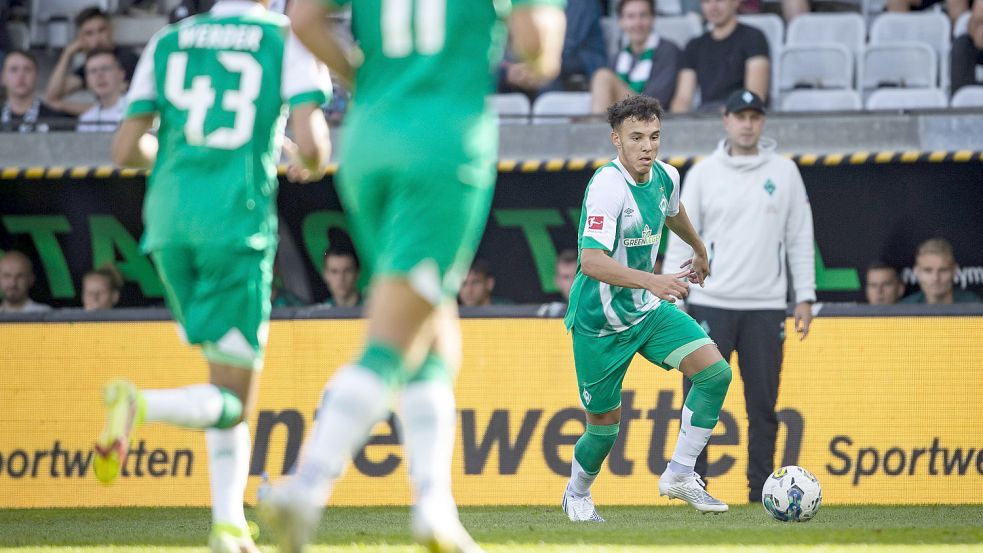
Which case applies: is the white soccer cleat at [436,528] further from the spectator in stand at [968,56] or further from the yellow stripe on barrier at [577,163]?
the spectator in stand at [968,56]

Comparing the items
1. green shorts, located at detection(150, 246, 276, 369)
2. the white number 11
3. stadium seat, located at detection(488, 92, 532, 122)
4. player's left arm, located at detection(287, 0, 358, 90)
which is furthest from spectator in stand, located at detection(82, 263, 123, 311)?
the white number 11

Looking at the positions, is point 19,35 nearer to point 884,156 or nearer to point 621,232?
point 884,156

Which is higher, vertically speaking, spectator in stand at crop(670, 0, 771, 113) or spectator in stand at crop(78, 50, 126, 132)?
spectator in stand at crop(670, 0, 771, 113)

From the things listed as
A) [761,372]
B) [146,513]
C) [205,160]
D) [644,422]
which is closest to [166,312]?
[146,513]

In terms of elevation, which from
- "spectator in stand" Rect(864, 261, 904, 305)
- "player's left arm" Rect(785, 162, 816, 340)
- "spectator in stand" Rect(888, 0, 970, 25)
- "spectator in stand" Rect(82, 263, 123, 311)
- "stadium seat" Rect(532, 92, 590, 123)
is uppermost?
"spectator in stand" Rect(888, 0, 970, 25)

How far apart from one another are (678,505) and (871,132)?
3.11 metres

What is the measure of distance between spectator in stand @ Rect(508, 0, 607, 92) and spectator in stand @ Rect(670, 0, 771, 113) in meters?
1.08

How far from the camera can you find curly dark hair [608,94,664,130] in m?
7.24

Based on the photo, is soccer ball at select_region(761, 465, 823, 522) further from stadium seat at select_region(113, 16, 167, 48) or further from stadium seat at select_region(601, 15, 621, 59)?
stadium seat at select_region(113, 16, 167, 48)

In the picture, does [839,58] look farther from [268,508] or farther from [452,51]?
[268,508]

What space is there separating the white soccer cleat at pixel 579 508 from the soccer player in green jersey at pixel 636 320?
1 cm

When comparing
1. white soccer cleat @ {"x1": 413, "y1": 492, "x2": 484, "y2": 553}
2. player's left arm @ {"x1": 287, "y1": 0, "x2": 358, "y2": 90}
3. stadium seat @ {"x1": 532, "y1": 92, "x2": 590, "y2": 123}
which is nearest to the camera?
white soccer cleat @ {"x1": 413, "y1": 492, "x2": 484, "y2": 553}

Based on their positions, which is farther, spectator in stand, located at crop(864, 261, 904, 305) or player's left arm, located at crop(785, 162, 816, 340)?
spectator in stand, located at crop(864, 261, 904, 305)

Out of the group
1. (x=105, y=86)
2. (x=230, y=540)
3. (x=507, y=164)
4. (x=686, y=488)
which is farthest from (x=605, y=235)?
(x=105, y=86)
